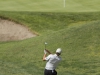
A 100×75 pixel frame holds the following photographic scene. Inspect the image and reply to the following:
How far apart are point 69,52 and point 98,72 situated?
5424mm

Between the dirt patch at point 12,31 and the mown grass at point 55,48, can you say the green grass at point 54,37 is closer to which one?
the mown grass at point 55,48

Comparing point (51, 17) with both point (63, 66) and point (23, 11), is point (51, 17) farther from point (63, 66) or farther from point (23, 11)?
point (63, 66)

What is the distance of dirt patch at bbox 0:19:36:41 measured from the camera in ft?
118

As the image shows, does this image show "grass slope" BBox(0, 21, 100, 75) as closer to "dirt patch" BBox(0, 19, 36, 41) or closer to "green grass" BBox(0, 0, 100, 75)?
"green grass" BBox(0, 0, 100, 75)

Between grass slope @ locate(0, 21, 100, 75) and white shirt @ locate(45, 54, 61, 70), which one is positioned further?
grass slope @ locate(0, 21, 100, 75)
